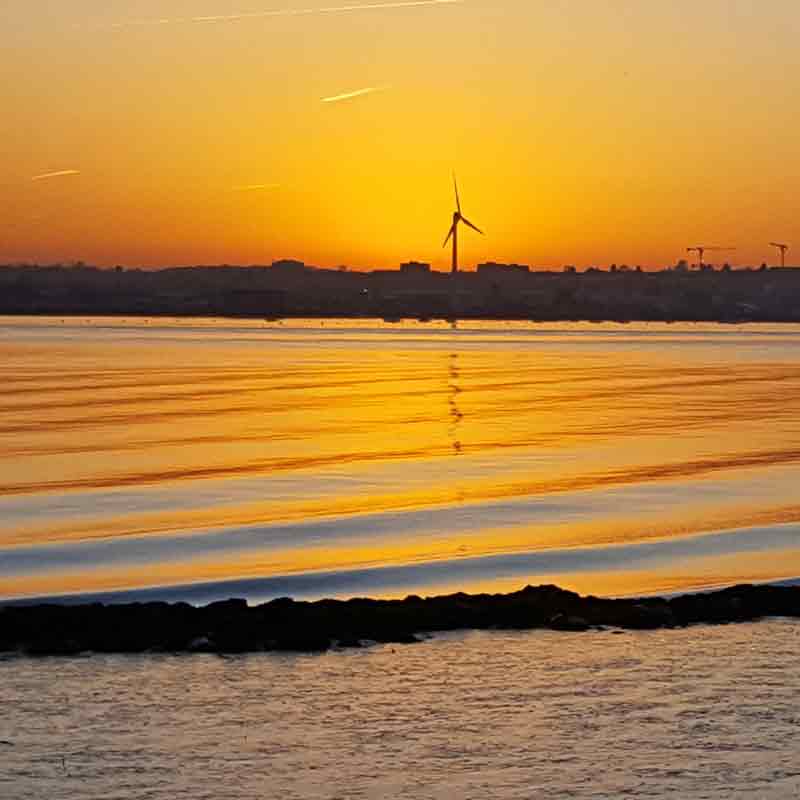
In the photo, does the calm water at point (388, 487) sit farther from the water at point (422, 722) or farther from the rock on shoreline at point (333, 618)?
the water at point (422, 722)

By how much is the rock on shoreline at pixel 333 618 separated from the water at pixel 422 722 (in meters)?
0.41

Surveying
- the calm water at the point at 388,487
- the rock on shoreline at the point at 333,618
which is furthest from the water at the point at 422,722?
the calm water at the point at 388,487

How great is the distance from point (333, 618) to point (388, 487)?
41.7ft

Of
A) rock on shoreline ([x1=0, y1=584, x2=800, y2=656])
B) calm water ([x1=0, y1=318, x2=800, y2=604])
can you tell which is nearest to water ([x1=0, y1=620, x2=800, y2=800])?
rock on shoreline ([x1=0, y1=584, x2=800, y2=656])

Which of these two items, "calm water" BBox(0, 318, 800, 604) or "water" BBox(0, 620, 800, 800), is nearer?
"water" BBox(0, 620, 800, 800)

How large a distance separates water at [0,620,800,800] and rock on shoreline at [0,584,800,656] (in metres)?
0.41

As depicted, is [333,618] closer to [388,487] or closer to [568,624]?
[568,624]

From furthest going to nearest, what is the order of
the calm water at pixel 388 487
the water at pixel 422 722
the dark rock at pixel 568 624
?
the calm water at pixel 388 487, the dark rock at pixel 568 624, the water at pixel 422 722

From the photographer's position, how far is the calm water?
61.3 ft

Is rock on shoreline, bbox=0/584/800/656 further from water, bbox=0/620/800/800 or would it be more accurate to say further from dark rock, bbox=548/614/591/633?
water, bbox=0/620/800/800

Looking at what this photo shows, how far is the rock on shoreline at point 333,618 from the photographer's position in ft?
46.1

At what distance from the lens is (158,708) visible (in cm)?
1176

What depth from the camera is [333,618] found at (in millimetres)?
14828

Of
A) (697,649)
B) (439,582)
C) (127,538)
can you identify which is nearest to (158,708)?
(697,649)
